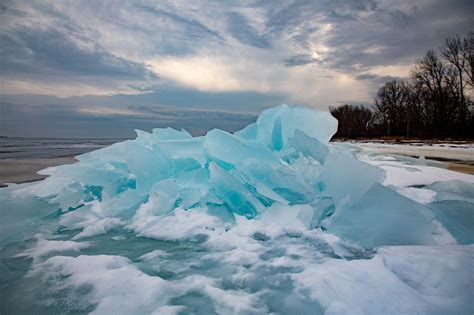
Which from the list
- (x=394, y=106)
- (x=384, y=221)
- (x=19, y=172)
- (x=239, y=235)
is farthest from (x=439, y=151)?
(x=394, y=106)

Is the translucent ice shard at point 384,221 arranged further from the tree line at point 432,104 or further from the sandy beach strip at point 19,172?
the tree line at point 432,104

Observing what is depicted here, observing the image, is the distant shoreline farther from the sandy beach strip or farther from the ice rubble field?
the ice rubble field

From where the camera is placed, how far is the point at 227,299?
1.10 m

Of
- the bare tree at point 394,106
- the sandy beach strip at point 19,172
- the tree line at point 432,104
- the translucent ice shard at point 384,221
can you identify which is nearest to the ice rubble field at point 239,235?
the translucent ice shard at point 384,221

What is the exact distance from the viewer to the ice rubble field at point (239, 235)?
3.59ft

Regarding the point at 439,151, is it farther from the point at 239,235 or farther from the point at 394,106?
the point at 394,106

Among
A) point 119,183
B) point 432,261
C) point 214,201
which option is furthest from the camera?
point 119,183

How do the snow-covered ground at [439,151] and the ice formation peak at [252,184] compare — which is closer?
the ice formation peak at [252,184]

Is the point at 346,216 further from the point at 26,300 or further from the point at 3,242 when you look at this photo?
the point at 3,242

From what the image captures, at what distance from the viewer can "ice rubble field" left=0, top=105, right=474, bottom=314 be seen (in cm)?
110

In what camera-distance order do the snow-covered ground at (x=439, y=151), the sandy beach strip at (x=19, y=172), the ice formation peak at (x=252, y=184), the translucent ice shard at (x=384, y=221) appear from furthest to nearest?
the snow-covered ground at (x=439, y=151) < the sandy beach strip at (x=19, y=172) < the ice formation peak at (x=252, y=184) < the translucent ice shard at (x=384, y=221)

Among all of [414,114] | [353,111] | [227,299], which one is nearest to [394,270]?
[227,299]

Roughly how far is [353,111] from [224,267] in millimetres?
56937

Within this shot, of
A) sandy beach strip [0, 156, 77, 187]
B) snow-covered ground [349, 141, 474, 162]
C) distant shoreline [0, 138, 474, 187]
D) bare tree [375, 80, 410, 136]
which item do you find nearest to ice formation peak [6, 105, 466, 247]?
sandy beach strip [0, 156, 77, 187]
